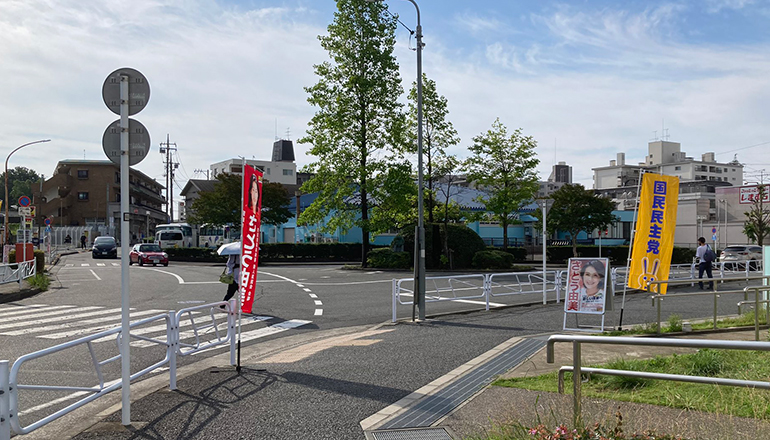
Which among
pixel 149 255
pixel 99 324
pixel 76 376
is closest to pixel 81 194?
pixel 149 255

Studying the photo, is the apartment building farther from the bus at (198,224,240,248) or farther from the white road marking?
the white road marking

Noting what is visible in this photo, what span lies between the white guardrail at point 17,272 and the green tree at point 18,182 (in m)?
87.4

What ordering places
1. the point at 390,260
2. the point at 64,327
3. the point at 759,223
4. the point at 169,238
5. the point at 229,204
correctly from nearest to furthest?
the point at 64,327
the point at 390,260
the point at 229,204
the point at 759,223
the point at 169,238

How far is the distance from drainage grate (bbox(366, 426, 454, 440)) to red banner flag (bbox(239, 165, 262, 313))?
3.30 meters

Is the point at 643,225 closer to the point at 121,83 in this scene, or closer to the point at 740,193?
the point at 121,83

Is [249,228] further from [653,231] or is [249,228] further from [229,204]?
[229,204]

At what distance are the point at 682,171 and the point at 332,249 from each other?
8626 centimetres

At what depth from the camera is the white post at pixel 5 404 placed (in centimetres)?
439

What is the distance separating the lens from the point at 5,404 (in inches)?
174

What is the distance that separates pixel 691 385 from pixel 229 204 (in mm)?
46791

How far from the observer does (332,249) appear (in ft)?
144

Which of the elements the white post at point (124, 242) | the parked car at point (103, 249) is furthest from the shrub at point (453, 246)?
the white post at point (124, 242)

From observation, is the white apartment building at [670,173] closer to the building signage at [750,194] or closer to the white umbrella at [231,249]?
the building signage at [750,194]

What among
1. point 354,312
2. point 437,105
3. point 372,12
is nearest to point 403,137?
point 437,105
